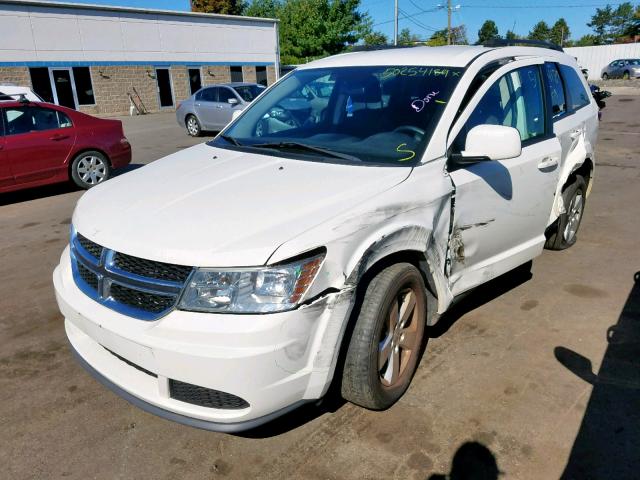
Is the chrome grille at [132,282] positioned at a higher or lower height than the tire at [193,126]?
higher

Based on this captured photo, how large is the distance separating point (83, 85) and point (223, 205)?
2643 centimetres

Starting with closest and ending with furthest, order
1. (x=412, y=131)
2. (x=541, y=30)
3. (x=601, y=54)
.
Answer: (x=412, y=131), (x=601, y=54), (x=541, y=30)

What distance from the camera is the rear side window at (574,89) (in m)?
4.60

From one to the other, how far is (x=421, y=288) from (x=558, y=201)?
207 centimetres

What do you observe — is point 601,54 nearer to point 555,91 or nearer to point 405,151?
point 555,91

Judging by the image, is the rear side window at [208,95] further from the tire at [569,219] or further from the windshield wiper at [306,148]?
the windshield wiper at [306,148]

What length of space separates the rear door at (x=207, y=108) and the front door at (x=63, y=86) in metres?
12.5

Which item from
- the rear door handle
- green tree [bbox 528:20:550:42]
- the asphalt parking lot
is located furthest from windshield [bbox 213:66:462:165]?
green tree [bbox 528:20:550:42]

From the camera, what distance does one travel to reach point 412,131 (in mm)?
3027

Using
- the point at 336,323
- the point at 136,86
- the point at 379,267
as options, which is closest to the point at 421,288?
the point at 379,267

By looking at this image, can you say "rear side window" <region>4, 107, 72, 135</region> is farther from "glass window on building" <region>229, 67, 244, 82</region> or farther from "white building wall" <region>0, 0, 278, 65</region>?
"glass window on building" <region>229, 67, 244, 82</region>

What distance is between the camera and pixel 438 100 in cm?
309

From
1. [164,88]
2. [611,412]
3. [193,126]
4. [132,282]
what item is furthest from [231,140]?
[164,88]

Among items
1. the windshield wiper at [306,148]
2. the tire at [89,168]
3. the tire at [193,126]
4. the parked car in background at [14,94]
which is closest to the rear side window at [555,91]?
the windshield wiper at [306,148]
